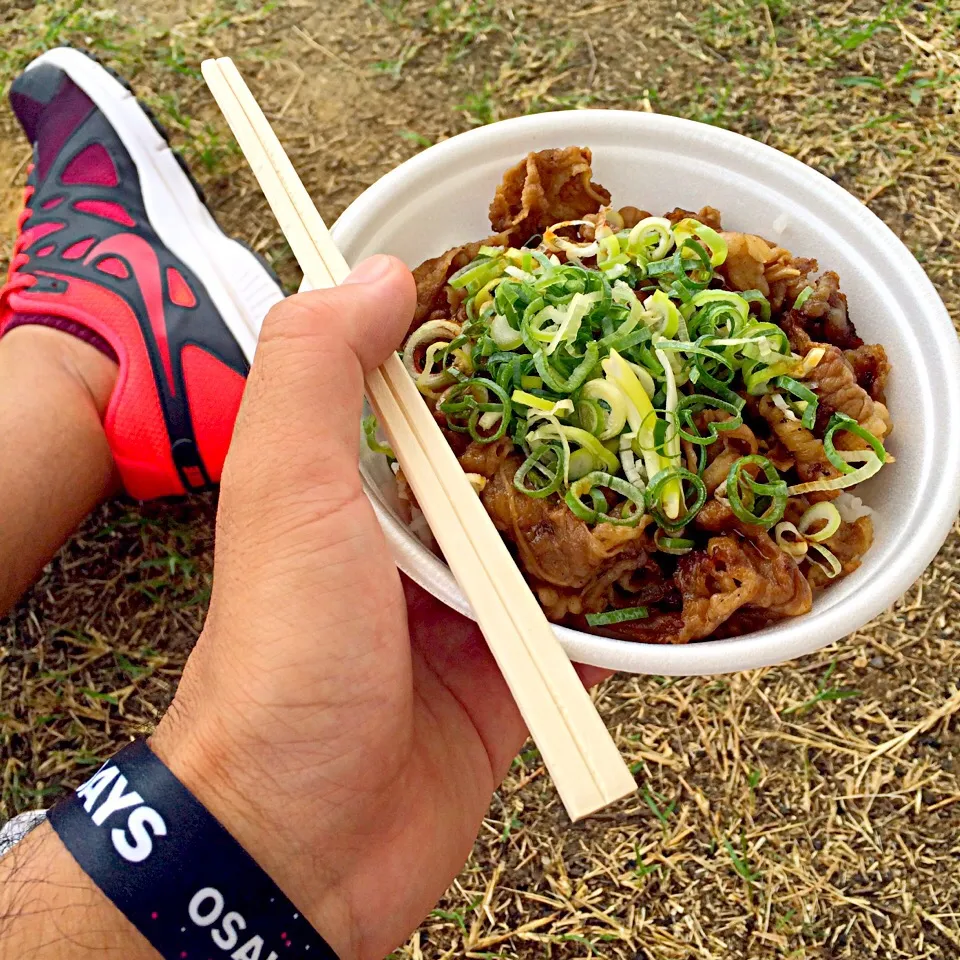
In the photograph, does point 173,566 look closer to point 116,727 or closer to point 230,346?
point 116,727

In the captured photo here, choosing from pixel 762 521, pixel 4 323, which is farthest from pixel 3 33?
pixel 762 521

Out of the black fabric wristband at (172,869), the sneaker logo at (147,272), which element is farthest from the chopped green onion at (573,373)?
the sneaker logo at (147,272)

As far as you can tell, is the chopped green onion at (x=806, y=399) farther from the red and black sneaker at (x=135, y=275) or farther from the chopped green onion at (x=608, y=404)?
the red and black sneaker at (x=135, y=275)

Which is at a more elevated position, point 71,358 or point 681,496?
point 71,358

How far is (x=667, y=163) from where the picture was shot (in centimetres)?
201

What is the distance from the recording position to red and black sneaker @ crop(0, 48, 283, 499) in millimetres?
2684

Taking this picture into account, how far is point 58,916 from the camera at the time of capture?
1.51m

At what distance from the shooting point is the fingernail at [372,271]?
Answer: 63.5 inches

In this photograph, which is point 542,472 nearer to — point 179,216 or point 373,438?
point 373,438

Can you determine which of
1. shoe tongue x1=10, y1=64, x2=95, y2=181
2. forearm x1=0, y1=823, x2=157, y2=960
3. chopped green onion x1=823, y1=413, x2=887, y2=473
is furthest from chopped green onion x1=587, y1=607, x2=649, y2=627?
shoe tongue x1=10, y1=64, x2=95, y2=181

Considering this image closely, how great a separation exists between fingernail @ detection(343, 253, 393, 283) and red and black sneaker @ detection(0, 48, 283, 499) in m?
1.19

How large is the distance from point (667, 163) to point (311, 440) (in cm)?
110

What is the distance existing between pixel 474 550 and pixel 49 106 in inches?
103

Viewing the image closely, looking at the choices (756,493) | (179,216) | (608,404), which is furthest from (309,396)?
(179,216)
